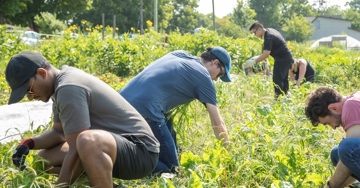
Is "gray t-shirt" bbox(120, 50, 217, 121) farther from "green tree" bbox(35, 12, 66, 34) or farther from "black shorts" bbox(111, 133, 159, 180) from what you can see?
"green tree" bbox(35, 12, 66, 34)

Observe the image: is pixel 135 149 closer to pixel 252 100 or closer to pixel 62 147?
pixel 62 147

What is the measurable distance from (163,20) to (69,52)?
38.8 meters

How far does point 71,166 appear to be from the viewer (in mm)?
2967

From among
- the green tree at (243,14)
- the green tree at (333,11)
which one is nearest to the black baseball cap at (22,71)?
the green tree at (243,14)

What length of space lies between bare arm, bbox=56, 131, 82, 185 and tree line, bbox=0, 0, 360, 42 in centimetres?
1084

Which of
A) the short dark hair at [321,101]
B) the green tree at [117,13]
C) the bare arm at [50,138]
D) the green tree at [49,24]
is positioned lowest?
the green tree at [117,13]

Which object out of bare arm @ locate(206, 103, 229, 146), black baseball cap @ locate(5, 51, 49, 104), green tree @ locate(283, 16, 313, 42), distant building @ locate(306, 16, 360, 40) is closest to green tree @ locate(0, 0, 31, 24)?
bare arm @ locate(206, 103, 229, 146)

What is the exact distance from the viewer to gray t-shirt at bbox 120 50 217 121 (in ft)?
12.5

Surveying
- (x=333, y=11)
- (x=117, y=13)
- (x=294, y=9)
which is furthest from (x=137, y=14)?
(x=333, y=11)

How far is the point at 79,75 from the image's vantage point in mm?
2953

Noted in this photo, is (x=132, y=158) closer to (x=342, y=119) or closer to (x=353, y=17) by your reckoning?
(x=342, y=119)

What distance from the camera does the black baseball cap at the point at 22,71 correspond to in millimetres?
2893

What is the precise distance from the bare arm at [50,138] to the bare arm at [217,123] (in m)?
1.04

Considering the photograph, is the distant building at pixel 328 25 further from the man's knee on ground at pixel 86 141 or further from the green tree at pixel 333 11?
the man's knee on ground at pixel 86 141
